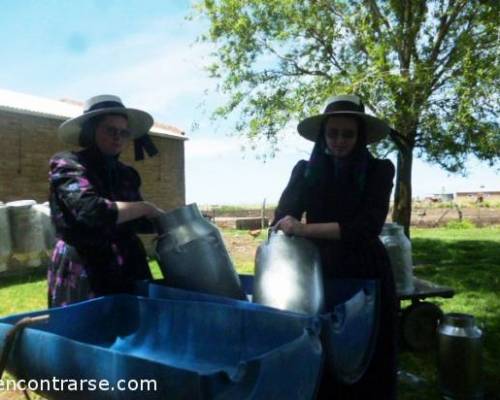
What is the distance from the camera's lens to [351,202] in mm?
2150

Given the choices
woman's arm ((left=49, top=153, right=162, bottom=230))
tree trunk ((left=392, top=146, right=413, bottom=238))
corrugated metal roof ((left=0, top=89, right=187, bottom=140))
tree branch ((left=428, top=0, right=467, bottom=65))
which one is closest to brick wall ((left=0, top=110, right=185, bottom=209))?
corrugated metal roof ((left=0, top=89, right=187, bottom=140))

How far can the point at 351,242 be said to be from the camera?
2.05 m

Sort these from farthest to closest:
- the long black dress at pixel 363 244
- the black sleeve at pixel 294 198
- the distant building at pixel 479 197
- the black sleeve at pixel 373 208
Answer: the distant building at pixel 479 197 → the black sleeve at pixel 294 198 → the long black dress at pixel 363 244 → the black sleeve at pixel 373 208

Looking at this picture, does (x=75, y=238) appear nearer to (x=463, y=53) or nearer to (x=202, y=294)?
(x=202, y=294)

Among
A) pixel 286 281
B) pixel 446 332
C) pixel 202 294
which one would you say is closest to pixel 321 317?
pixel 286 281

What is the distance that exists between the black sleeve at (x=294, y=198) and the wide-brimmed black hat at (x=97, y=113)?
2.36 feet

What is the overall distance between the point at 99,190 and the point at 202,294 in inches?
22.6

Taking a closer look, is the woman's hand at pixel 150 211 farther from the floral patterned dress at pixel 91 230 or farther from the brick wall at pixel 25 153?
the brick wall at pixel 25 153

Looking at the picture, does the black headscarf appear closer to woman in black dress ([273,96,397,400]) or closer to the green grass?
woman in black dress ([273,96,397,400])

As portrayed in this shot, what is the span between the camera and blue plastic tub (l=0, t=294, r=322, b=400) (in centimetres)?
116

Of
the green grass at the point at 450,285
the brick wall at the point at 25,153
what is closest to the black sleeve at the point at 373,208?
the green grass at the point at 450,285

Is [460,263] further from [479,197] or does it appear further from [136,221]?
[479,197]

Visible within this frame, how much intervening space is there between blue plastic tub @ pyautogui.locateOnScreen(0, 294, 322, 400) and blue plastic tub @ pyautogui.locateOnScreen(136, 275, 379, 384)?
0.07 m

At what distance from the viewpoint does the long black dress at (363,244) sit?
6.93 feet
